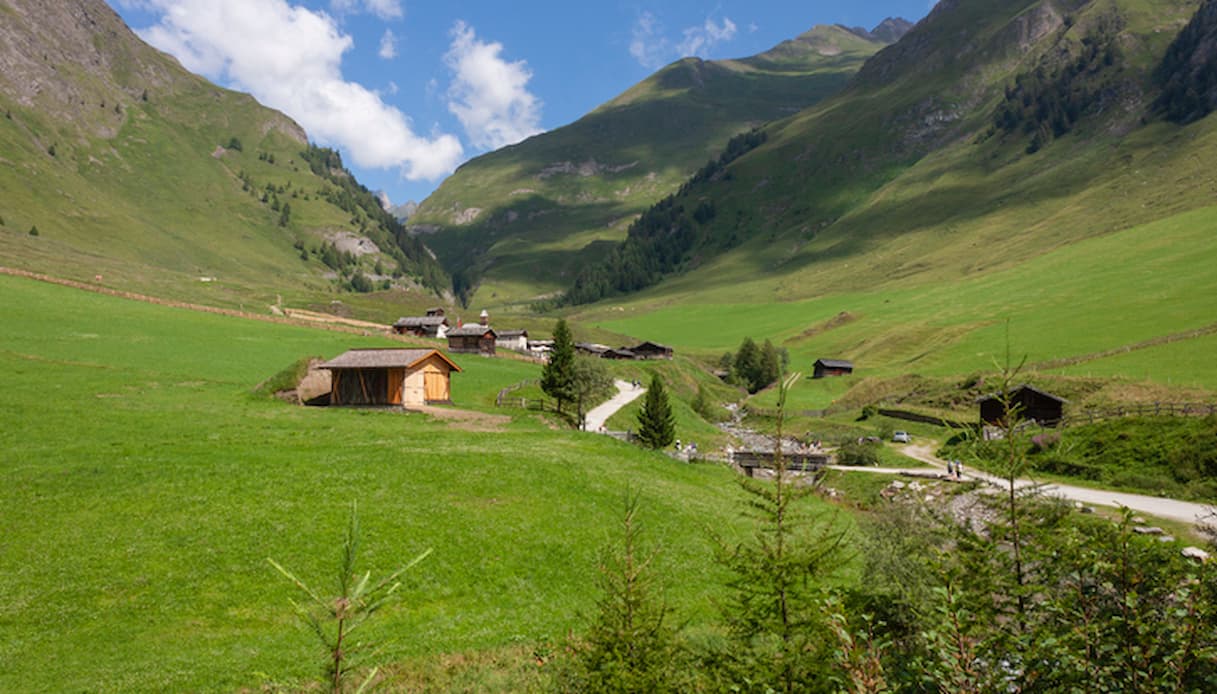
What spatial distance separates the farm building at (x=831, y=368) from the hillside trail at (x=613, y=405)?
45.2 meters

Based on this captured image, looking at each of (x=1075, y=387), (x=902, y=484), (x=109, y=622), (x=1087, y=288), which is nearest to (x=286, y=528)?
(x=109, y=622)

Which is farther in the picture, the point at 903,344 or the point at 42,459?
the point at 903,344

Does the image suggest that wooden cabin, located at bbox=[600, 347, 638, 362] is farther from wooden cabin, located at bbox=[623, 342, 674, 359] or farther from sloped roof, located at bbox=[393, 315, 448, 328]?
sloped roof, located at bbox=[393, 315, 448, 328]

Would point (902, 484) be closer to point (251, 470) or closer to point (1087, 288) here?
point (251, 470)

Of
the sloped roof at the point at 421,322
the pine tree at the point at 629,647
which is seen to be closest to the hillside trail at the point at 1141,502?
the pine tree at the point at 629,647

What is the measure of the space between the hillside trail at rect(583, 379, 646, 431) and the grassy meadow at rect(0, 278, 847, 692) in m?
20.0

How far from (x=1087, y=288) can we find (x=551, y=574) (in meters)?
135

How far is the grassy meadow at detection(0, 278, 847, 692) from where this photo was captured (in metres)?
17.2

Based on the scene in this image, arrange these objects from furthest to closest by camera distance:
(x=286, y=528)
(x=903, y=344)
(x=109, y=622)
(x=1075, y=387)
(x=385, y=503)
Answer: (x=903, y=344), (x=1075, y=387), (x=385, y=503), (x=286, y=528), (x=109, y=622)

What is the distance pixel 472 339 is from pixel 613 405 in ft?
132

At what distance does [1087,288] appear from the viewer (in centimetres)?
11844

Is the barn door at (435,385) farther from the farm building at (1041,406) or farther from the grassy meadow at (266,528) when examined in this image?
the farm building at (1041,406)

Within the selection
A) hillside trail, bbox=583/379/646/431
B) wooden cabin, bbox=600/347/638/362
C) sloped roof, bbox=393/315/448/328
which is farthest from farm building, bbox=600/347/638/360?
hillside trail, bbox=583/379/646/431

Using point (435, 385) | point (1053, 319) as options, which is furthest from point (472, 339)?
point (1053, 319)
